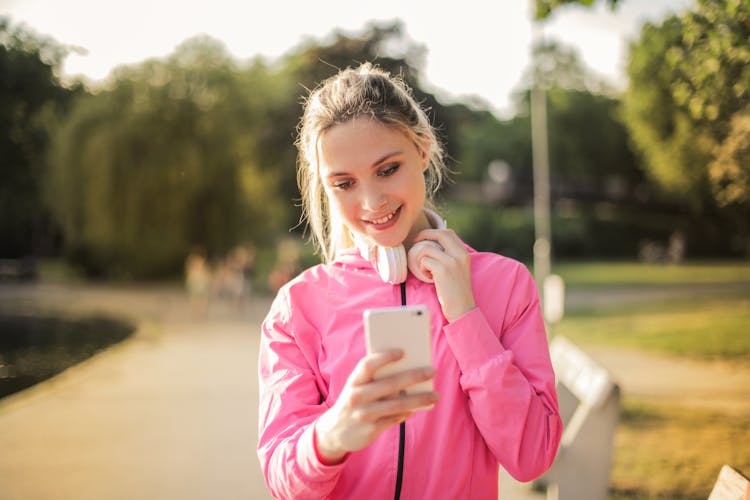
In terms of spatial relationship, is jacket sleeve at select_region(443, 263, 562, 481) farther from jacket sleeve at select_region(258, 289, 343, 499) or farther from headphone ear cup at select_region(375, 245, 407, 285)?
jacket sleeve at select_region(258, 289, 343, 499)

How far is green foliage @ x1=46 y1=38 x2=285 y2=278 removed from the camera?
2155 cm

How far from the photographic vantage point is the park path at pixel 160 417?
17.6ft

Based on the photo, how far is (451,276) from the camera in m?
1.50

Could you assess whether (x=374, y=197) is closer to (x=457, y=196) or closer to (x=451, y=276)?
(x=451, y=276)

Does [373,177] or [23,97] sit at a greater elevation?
[23,97]

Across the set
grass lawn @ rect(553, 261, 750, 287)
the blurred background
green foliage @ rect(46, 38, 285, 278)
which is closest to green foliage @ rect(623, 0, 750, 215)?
the blurred background

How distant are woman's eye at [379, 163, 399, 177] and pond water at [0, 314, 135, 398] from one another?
908 centimetres

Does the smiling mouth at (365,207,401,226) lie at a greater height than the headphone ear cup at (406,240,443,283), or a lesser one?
greater

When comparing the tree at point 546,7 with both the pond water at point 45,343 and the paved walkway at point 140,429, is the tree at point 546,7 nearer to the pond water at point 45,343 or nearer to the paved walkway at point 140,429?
the paved walkway at point 140,429

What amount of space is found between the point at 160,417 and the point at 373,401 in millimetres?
6889

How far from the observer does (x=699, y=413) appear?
719cm

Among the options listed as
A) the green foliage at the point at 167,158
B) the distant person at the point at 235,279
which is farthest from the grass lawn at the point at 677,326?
the green foliage at the point at 167,158

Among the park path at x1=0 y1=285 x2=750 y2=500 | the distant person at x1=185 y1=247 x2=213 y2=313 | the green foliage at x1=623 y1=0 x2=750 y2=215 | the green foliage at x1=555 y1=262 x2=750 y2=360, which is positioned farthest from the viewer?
the distant person at x1=185 y1=247 x2=213 y2=313

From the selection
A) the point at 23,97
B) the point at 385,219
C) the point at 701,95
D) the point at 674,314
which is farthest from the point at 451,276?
the point at 674,314
